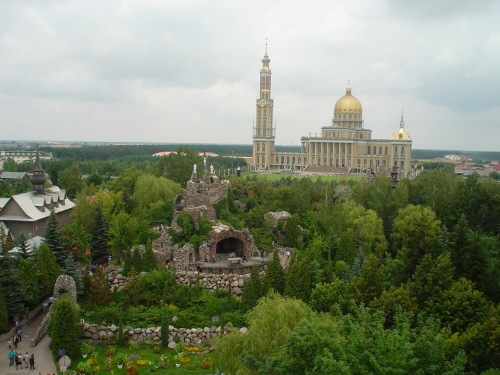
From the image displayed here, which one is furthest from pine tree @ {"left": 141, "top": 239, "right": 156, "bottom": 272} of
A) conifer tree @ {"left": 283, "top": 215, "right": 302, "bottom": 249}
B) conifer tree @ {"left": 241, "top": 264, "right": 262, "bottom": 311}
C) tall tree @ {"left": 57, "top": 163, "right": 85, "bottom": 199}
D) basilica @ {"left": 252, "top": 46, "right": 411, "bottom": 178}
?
basilica @ {"left": 252, "top": 46, "right": 411, "bottom": 178}

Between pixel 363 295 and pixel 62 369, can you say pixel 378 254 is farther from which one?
pixel 62 369

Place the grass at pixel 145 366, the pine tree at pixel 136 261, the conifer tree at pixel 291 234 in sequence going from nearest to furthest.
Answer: the grass at pixel 145 366, the pine tree at pixel 136 261, the conifer tree at pixel 291 234

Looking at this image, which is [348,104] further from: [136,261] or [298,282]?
[298,282]

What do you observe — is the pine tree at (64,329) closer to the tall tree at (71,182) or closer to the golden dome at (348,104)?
A: the tall tree at (71,182)

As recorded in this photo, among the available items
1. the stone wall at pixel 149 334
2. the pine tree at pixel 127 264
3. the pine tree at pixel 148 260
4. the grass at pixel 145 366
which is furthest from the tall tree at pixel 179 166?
the grass at pixel 145 366

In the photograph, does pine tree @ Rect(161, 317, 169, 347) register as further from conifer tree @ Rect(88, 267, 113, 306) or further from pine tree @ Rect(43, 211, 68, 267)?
pine tree @ Rect(43, 211, 68, 267)

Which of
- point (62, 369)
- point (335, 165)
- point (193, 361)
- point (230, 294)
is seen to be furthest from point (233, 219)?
point (335, 165)
